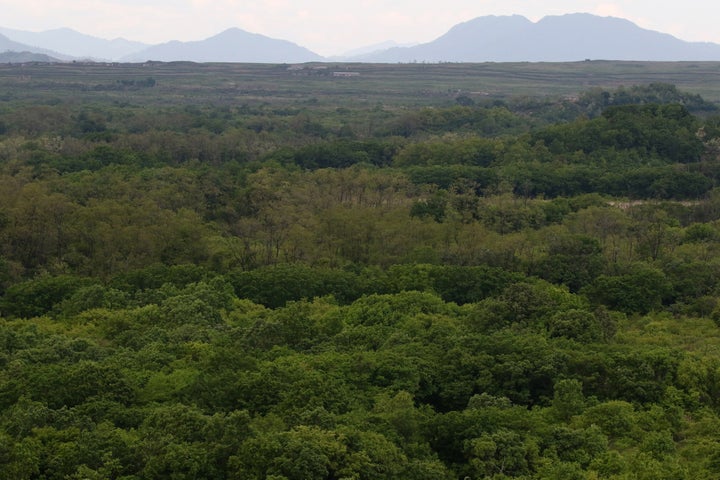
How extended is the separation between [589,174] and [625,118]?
497 inches

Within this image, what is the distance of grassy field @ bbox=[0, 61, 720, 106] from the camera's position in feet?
389

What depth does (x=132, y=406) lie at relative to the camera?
2102 centimetres

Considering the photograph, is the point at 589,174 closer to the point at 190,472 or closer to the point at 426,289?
the point at 426,289

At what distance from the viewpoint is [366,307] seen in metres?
29.7

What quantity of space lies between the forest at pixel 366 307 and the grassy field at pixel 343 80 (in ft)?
179

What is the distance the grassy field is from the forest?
54.4 meters

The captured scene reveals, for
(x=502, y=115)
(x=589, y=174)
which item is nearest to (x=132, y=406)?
(x=589, y=174)

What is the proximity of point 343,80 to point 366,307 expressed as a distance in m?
112

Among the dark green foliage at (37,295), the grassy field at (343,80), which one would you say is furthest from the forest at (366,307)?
the grassy field at (343,80)

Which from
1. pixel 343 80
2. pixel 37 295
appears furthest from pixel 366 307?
pixel 343 80

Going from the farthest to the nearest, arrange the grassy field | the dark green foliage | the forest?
1. the grassy field
2. the dark green foliage
3. the forest

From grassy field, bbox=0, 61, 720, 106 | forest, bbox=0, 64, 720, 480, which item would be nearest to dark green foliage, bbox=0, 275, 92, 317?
forest, bbox=0, 64, 720, 480

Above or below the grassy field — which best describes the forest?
below

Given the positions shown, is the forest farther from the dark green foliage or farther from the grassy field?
the grassy field
